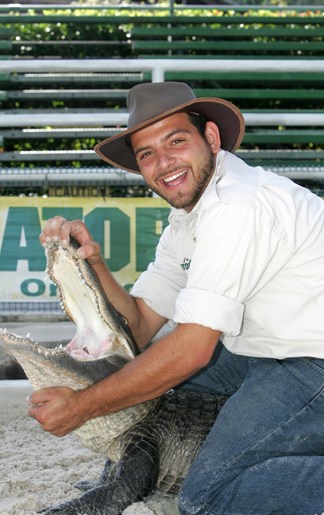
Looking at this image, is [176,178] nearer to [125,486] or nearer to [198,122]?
[198,122]

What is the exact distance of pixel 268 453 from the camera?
8.46 ft

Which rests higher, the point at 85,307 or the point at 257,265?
the point at 257,265

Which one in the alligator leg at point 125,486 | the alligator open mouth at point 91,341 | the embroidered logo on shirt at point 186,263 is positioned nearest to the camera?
the alligator leg at point 125,486

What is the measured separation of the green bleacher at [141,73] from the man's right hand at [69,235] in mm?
2806

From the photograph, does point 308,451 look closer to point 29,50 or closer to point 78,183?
point 78,183

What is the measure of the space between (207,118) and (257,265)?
0.81 metres

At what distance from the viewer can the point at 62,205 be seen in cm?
539

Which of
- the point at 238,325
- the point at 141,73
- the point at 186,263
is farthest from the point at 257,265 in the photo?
the point at 141,73

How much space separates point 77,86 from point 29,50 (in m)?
0.85

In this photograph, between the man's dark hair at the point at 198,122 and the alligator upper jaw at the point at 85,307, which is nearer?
the alligator upper jaw at the point at 85,307

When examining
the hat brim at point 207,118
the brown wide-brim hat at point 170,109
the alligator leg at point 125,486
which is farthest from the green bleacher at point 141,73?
the alligator leg at point 125,486

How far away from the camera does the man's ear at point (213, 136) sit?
9.71 ft

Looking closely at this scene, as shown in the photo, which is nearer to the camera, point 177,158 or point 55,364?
point 55,364

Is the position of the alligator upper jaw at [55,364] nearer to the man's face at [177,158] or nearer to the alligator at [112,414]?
the alligator at [112,414]
